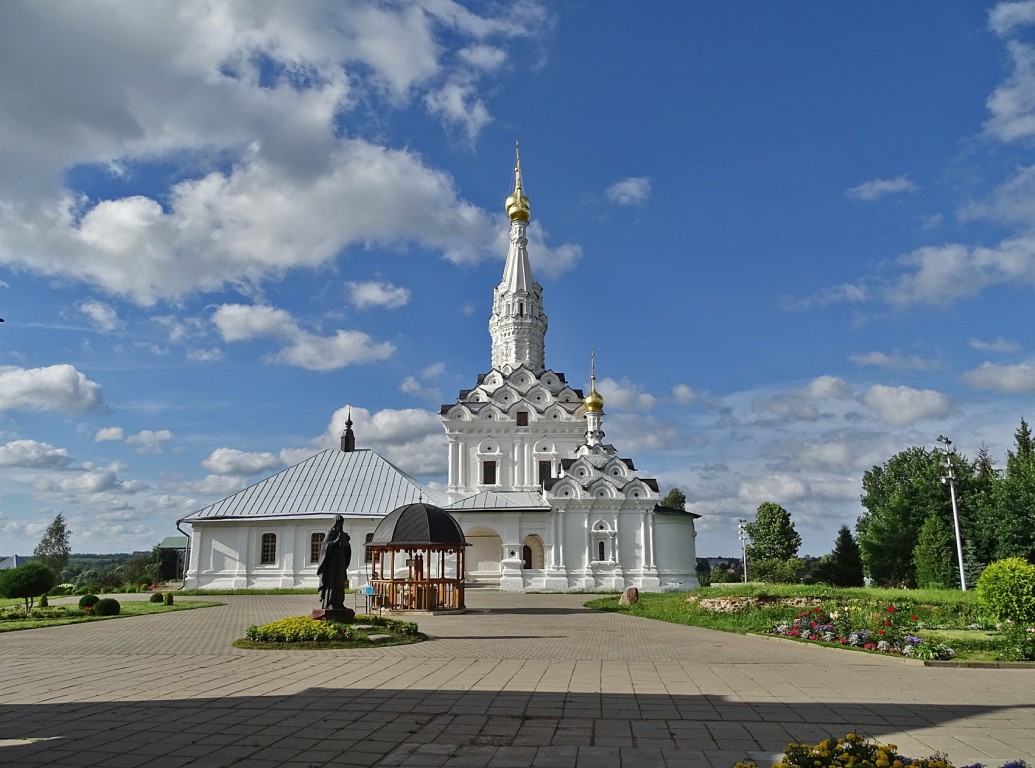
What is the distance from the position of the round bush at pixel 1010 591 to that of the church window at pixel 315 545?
30802 mm

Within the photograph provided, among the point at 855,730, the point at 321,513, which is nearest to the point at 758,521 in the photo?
the point at 321,513

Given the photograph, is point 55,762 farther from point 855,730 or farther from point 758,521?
point 758,521

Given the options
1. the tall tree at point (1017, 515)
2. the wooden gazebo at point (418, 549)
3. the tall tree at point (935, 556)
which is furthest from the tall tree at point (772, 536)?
the wooden gazebo at point (418, 549)

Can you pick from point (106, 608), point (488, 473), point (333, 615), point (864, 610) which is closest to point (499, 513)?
point (488, 473)

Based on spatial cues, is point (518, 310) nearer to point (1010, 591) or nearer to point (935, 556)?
point (935, 556)

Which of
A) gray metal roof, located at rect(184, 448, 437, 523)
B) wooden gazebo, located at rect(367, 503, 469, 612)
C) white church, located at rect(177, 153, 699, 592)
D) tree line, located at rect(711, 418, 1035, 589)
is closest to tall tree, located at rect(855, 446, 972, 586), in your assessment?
tree line, located at rect(711, 418, 1035, 589)

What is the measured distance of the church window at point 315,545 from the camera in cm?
3810

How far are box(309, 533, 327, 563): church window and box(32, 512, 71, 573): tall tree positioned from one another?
43.2 m

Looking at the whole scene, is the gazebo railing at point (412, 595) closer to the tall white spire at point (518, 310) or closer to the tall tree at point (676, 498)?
the tall white spire at point (518, 310)

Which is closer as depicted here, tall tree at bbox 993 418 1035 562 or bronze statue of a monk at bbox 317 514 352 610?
bronze statue of a monk at bbox 317 514 352 610

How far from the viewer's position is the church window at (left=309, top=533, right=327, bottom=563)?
38100 millimetres

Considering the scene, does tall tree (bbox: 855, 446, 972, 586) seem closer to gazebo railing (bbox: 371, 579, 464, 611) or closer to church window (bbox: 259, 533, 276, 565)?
gazebo railing (bbox: 371, 579, 464, 611)

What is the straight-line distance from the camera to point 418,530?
22703 mm

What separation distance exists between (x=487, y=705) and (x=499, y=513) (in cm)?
2965
